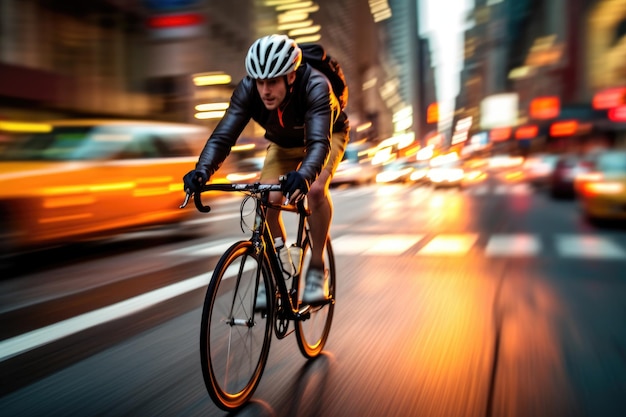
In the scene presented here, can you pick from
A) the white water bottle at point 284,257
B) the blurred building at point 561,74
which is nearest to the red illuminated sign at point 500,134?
the blurred building at point 561,74

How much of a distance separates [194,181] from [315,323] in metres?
1.42

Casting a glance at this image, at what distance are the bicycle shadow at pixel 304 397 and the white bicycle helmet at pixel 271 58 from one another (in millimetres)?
1653

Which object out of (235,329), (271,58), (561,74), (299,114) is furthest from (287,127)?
(561,74)

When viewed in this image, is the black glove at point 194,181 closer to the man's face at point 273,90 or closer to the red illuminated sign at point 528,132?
the man's face at point 273,90

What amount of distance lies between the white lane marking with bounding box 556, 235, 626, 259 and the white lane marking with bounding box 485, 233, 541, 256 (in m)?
0.35

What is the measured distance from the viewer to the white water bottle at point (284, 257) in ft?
12.8

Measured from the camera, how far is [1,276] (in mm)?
7562

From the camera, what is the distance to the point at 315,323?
4.44 m

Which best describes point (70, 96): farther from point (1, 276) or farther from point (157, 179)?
point (1, 276)

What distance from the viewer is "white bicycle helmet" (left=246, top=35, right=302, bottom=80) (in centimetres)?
349

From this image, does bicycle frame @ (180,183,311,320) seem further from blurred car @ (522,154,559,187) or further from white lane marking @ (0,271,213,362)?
blurred car @ (522,154,559,187)

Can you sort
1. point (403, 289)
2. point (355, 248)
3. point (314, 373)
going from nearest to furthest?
point (314, 373) → point (403, 289) → point (355, 248)

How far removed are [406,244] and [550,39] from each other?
102902 mm

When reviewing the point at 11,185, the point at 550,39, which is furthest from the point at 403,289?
the point at 550,39
